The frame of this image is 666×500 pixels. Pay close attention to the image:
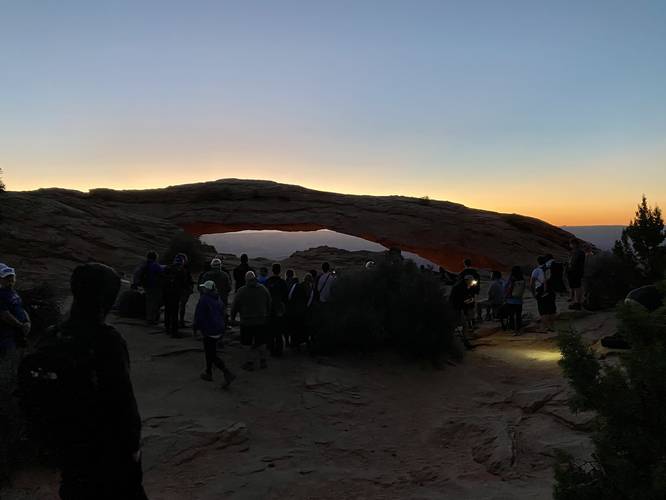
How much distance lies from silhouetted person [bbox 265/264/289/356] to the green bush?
2.62 ft

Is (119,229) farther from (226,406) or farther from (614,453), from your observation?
(614,453)

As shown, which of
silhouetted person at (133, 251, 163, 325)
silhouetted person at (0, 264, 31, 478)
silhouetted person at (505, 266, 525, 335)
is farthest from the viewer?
silhouetted person at (505, 266, 525, 335)

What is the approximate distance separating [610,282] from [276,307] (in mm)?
10273

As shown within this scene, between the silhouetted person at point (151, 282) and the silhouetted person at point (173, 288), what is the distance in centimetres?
31

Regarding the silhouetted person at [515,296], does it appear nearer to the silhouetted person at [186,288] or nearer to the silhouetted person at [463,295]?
the silhouetted person at [463,295]

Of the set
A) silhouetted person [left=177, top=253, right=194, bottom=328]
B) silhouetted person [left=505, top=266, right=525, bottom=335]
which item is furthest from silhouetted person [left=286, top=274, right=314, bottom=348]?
silhouetted person [left=505, top=266, right=525, bottom=335]

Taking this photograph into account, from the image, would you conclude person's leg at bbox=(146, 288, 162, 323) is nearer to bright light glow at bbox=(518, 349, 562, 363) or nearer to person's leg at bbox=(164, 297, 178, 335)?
person's leg at bbox=(164, 297, 178, 335)

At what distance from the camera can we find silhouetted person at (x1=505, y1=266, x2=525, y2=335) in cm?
1245

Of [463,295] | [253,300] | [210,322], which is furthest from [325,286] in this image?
[210,322]

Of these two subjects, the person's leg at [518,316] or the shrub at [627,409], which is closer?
the shrub at [627,409]

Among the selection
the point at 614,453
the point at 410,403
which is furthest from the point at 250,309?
the point at 614,453

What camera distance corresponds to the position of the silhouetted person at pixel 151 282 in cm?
1059

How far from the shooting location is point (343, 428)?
722 cm

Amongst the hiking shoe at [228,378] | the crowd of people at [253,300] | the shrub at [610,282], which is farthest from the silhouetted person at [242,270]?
the shrub at [610,282]
